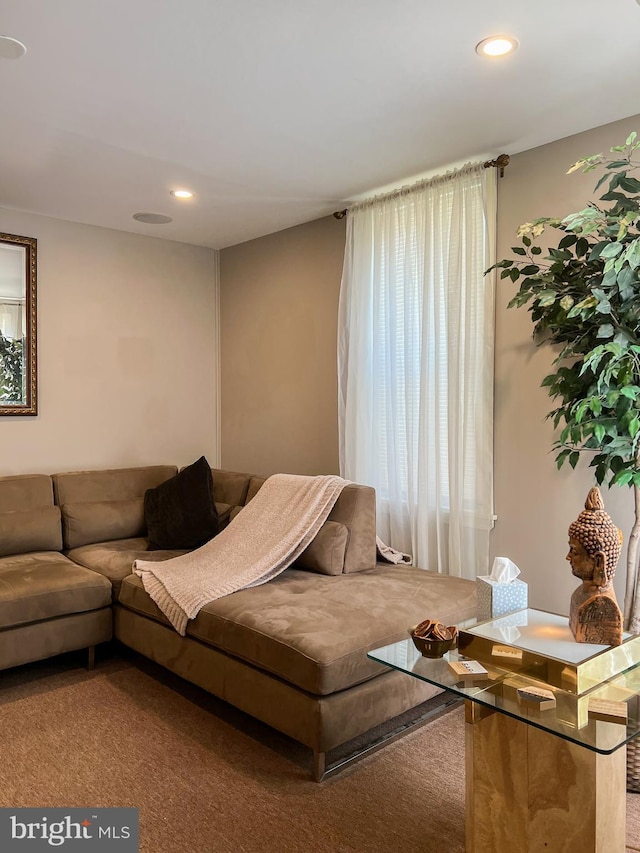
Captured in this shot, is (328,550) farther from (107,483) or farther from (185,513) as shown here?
(107,483)

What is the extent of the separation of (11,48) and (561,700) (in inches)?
103

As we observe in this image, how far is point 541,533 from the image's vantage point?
304cm

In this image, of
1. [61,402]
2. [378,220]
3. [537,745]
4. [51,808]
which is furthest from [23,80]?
[537,745]

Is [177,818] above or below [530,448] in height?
below

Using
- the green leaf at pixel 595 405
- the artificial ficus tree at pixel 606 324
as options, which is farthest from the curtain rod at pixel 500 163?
the green leaf at pixel 595 405

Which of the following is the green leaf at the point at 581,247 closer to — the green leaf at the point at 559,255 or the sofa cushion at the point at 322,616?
the green leaf at the point at 559,255

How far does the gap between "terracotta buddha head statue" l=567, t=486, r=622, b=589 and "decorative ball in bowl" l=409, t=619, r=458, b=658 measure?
42 cm

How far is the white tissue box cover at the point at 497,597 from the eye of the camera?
2062 mm

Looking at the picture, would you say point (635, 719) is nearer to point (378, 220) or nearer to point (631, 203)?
point (631, 203)

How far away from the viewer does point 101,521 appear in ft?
12.7

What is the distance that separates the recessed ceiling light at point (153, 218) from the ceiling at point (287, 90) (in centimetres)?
39

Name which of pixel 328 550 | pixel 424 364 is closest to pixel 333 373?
pixel 424 364

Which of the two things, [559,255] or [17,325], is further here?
[17,325]

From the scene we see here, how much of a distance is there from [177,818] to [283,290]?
10.6ft
